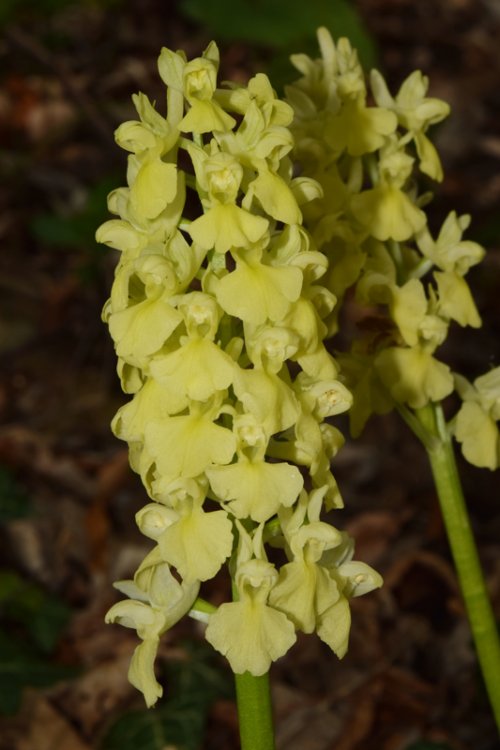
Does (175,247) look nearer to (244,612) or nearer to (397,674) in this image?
(244,612)

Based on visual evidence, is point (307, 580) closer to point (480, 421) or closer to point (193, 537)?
point (193, 537)

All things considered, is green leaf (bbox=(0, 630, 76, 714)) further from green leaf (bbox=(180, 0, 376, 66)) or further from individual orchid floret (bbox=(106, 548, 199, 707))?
green leaf (bbox=(180, 0, 376, 66))

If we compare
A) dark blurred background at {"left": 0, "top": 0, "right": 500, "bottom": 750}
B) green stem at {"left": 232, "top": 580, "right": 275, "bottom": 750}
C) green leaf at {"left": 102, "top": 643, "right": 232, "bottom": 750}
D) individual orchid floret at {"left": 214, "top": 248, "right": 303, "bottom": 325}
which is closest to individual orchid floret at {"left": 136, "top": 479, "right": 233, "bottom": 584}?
green stem at {"left": 232, "top": 580, "right": 275, "bottom": 750}

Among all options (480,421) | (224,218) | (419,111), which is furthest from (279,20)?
(224,218)

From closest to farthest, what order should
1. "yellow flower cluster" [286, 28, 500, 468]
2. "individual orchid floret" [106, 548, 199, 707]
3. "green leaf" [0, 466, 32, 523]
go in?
"individual orchid floret" [106, 548, 199, 707] < "yellow flower cluster" [286, 28, 500, 468] < "green leaf" [0, 466, 32, 523]

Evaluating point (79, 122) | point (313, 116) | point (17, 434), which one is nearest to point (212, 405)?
point (313, 116)
